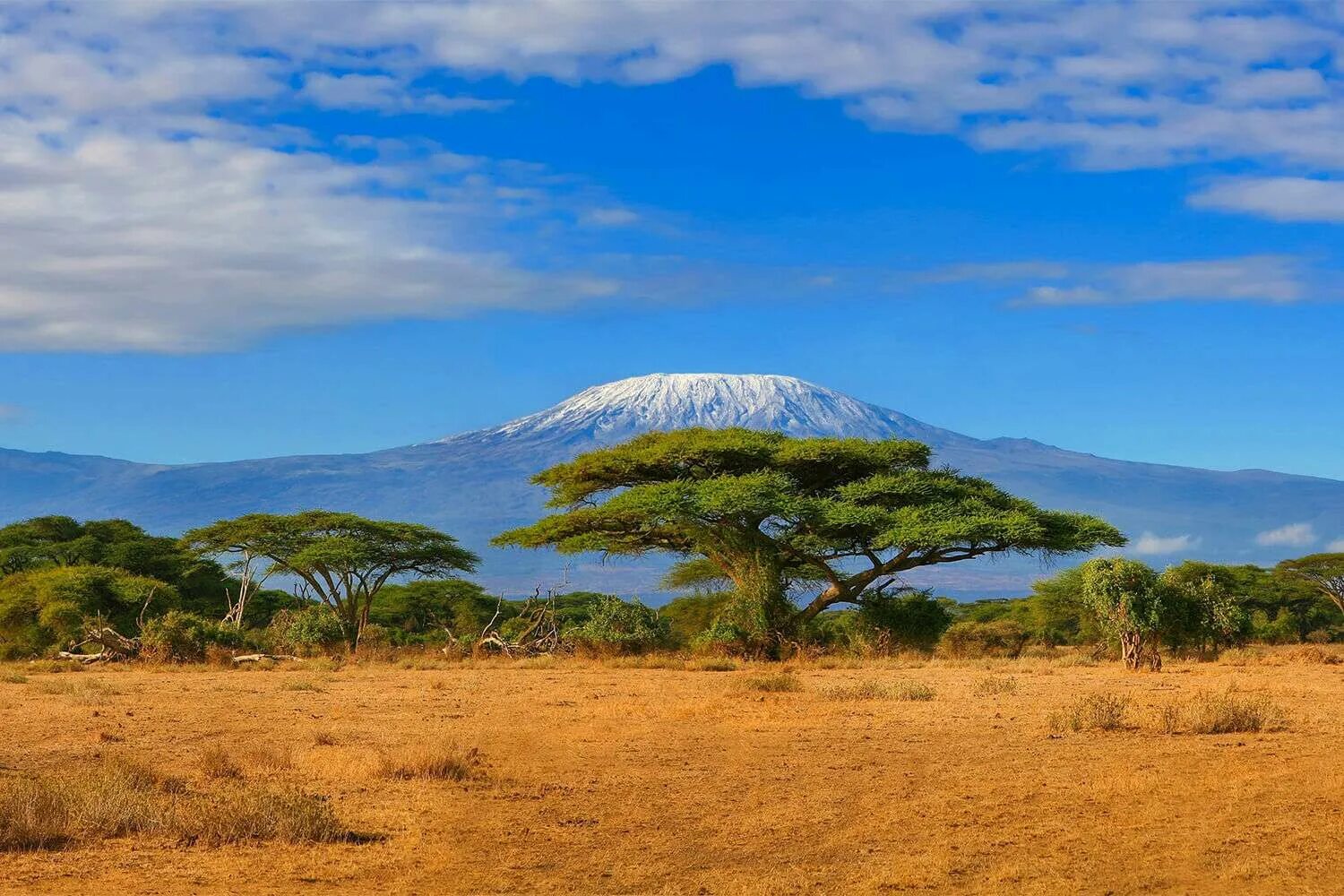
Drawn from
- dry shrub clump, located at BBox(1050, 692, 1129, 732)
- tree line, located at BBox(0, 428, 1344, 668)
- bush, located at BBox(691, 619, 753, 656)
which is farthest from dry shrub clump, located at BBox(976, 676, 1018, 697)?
bush, located at BBox(691, 619, 753, 656)

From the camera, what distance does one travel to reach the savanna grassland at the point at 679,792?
33.7 feet

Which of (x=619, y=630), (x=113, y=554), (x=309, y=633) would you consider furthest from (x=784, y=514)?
(x=113, y=554)

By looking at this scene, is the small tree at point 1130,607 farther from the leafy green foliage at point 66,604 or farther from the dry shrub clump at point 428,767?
the leafy green foliage at point 66,604

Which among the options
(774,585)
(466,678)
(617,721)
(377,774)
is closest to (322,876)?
(377,774)

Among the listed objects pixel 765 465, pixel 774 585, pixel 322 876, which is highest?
pixel 765 465

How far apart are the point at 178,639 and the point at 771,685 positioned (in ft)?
50.0

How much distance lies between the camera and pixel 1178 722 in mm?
17516

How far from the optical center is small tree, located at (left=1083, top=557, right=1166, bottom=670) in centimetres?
3125

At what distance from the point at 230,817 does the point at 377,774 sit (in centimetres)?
319

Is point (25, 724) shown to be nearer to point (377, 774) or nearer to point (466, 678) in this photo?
point (377, 774)

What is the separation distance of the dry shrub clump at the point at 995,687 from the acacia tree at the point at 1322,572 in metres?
48.5

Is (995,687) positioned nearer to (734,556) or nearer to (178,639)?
(734,556)

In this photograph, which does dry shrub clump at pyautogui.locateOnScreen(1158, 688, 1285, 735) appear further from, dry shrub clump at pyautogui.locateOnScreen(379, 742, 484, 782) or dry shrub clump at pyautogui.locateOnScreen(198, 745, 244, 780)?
dry shrub clump at pyautogui.locateOnScreen(198, 745, 244, 780)

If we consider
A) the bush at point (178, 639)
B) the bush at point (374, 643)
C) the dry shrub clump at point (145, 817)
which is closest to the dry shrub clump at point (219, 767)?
the dry shrub clump at point (145, 817)
